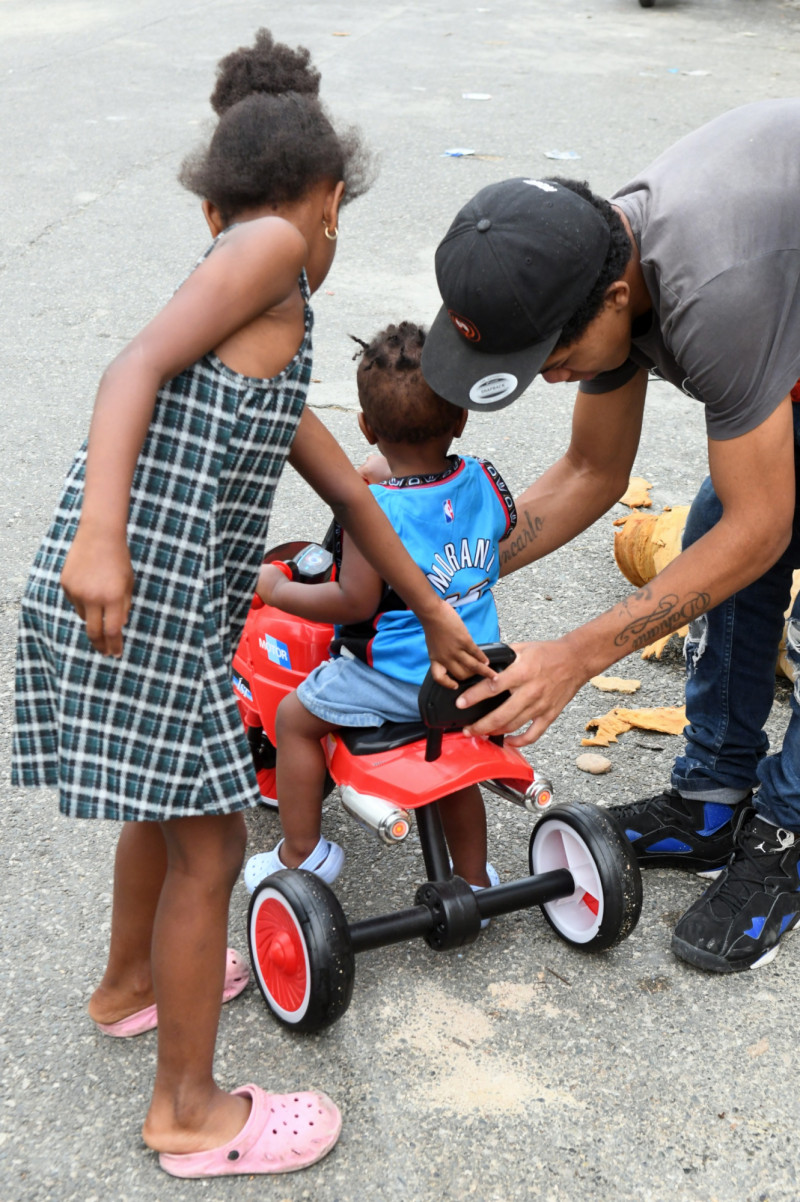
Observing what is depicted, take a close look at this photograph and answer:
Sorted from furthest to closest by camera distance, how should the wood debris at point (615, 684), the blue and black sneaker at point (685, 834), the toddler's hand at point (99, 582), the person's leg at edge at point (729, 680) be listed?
1. the wood debris at point (615, 684)
2. the blue and black sneaker at point (685, 834)
3. the person's leg at edge at point (729, 680)
4. the toddler's hand at point (99, 582)

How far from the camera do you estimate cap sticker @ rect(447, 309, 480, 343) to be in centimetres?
212

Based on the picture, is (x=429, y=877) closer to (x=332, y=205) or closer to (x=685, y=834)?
(x=685, y=834)

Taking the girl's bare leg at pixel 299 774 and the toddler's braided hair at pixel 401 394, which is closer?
the toddler's braided hair at pixel 401 394

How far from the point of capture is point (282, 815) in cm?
251

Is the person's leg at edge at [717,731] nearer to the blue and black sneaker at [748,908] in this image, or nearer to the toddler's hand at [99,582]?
the blue and black sneaker at [748,908]

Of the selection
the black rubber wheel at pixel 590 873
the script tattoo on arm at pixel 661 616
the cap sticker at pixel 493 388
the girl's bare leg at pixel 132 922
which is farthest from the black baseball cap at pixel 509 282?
the girl's bare leg at pixel 132 922

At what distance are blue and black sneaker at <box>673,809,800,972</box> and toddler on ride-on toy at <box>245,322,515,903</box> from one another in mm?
431

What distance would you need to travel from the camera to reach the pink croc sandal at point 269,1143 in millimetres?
1940

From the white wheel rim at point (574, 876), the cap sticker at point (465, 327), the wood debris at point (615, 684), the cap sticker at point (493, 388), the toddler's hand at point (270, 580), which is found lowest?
the wood debris at point (615, 684)

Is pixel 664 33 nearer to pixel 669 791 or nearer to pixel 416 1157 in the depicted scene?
pixel 669 791

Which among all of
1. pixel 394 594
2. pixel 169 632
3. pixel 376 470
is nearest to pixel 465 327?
pixel 376 470

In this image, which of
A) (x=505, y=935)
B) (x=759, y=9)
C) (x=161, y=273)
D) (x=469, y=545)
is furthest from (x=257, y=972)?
(x=759, y=9)

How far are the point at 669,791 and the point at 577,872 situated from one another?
19.1 inches

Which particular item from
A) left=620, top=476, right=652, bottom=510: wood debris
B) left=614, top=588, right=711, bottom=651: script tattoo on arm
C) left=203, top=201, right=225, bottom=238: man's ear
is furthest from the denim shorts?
left=620, top=476, right=652, bottom=510: wood debris
